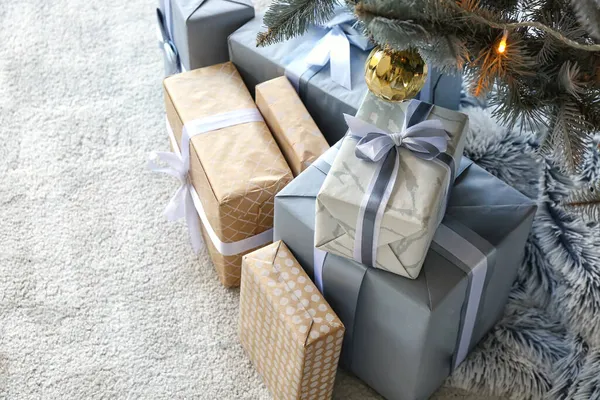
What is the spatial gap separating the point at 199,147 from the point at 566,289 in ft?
2.34

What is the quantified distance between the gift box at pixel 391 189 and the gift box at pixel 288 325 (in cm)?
12

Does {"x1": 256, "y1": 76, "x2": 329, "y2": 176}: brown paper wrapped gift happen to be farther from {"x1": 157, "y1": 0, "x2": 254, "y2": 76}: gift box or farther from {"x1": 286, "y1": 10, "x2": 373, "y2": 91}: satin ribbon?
{"x1": 157, "y1": 0, "x2": 254, "y2": 76}: gift box

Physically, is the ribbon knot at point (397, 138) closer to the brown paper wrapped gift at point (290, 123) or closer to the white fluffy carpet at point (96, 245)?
the brown paper wrapped gift at point (290, 123)

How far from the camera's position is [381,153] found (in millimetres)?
1032

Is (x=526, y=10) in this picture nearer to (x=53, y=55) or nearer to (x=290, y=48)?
(x=290, y=48)

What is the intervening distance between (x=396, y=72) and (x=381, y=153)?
12 centimetres

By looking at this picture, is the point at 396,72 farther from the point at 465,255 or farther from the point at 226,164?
the point at 226,164

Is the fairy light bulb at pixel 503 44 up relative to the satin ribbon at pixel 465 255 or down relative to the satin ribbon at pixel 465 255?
up

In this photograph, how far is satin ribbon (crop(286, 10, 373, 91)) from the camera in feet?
4.57

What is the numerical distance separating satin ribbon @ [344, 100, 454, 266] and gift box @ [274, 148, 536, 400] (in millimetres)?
94

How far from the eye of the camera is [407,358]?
1148mm

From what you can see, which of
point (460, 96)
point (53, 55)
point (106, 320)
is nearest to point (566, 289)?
point (460, 96)

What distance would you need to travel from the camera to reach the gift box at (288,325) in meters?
1.12

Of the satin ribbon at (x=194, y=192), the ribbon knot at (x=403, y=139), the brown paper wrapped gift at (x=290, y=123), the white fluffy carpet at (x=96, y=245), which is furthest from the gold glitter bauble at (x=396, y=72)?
the white fluffy carpet at (x=96, y=245)
